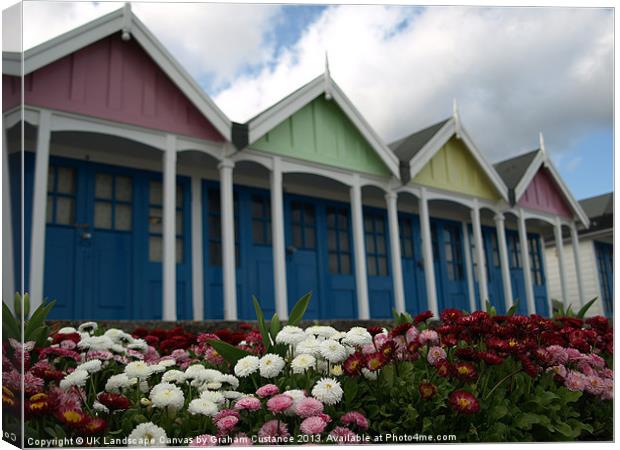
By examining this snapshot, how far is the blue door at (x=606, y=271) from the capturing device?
4.47 meters

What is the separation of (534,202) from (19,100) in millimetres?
8450

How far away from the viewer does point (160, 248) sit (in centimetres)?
797

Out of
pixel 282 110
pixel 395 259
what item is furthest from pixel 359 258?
pixel 282 110

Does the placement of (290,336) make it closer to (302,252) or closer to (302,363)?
(302,363)

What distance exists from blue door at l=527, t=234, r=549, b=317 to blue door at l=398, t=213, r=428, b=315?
8.35 ft

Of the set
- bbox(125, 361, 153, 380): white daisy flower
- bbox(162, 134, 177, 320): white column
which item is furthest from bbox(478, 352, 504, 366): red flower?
bbox(162, 134, 177, 320): white column

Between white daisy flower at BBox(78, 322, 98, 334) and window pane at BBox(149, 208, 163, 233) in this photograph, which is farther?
window pane at BBox(149, 208, 163, 233)

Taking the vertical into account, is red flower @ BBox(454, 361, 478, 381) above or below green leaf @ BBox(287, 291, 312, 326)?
below

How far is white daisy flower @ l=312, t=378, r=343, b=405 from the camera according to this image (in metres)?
2.51

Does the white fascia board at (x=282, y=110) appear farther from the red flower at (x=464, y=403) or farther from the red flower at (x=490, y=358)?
the red flower at (x=464, y=403)

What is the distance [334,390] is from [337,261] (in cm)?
741

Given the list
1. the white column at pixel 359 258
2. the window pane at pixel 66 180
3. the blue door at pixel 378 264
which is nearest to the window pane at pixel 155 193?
the window pane at pixel 66 180

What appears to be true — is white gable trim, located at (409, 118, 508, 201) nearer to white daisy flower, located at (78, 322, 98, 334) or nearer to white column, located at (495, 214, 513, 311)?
white column, located at (495, 214, 513, 311)

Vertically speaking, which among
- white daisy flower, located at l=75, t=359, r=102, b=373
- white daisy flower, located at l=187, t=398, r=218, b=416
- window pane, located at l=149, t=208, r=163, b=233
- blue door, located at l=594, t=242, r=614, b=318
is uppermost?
window pane, located at l=149, t=208, r=163, b=233
